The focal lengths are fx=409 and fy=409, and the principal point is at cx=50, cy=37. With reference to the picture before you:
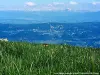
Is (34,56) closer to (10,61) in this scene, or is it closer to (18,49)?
(10,61)

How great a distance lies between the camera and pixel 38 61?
8.62m

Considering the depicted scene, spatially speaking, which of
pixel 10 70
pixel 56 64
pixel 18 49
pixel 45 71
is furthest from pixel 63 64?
pixel 18 49

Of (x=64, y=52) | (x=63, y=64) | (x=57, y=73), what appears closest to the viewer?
(x=57, y=73)

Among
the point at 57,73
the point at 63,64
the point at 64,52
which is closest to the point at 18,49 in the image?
the point at 64,52

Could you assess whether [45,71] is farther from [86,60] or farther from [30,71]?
[86,60]

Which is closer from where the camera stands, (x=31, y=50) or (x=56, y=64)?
(x=56, y=64)

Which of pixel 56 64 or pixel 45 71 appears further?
pixel 56 64

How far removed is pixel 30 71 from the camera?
287 inches

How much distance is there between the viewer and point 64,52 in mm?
10086

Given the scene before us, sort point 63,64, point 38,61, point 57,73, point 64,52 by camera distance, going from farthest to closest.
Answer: point 64,52 < point 38,61 < point 63,64 < point 57,73

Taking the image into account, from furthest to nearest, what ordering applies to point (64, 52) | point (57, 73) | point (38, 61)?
point (64, 52) → point (38, 61) → point (57, 73)

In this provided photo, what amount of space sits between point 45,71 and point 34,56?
5.25ft

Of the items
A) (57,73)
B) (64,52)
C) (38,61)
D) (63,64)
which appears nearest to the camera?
(57,73)

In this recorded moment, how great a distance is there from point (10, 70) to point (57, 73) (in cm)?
83
